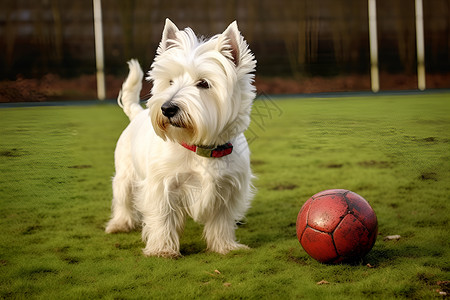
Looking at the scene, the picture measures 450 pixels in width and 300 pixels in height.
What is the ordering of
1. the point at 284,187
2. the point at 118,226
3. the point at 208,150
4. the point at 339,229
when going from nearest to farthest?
the point at 339,229 < the point at 208,150 < the point at 118,226 < the point at 284,187

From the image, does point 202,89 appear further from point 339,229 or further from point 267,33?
point 267,33

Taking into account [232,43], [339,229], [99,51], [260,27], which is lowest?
[339,229]

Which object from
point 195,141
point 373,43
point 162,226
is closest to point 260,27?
point 373,43

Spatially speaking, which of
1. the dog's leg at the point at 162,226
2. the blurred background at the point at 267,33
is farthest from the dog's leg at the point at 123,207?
A: the blurred background at the point at 267,33

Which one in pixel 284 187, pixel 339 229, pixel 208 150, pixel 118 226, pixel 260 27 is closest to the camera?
pixel 339 229

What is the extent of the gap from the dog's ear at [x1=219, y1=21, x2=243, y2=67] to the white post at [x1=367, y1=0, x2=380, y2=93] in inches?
406

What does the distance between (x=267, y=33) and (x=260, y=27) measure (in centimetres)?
24

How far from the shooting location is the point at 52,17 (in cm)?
1245

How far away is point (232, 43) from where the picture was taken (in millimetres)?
3229

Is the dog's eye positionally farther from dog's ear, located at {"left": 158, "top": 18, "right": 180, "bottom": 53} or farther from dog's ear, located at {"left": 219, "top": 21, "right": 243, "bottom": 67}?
dog's ear, located at {"left": 158, "top": 18, "right": 180, "bottom": 53}

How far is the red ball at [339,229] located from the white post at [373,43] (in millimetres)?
10378

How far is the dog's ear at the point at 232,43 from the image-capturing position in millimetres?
3163

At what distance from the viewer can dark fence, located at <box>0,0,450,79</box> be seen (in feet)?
39.2

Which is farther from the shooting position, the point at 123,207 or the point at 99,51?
the point at 99,51
